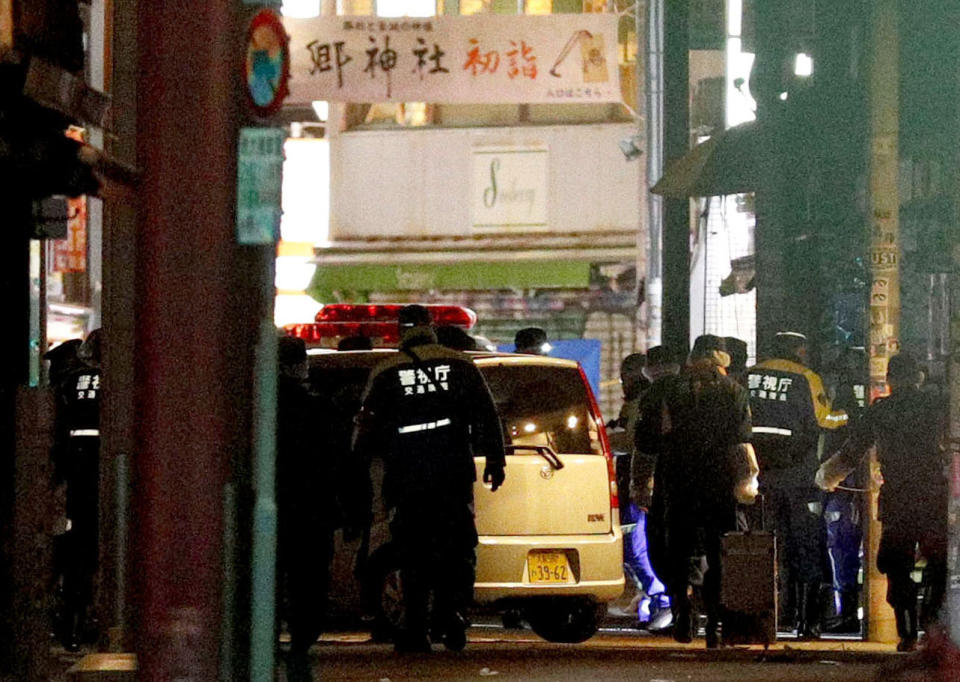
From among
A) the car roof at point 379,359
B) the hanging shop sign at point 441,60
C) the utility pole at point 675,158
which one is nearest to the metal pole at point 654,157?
the utility pole at point 675,158

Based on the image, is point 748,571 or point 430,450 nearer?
point 430,450

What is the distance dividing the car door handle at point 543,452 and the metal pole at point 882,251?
2.60 metres

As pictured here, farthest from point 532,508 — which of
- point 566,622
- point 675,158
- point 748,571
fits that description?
point 675,158

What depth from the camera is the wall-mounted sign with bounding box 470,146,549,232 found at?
29.8 m

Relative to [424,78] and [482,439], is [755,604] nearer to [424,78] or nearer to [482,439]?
[482,439]

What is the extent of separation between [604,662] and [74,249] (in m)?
21.4

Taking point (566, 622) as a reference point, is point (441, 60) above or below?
above

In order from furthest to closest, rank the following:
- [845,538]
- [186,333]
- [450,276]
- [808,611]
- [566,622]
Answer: [450,276] < [845,538] < [808,611] < [566,622] < [186,333]

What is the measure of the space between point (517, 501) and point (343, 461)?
73.2 inches

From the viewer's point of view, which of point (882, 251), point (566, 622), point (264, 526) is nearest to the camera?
point (264, 526)

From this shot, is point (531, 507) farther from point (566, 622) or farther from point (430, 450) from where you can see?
point (566, 622)

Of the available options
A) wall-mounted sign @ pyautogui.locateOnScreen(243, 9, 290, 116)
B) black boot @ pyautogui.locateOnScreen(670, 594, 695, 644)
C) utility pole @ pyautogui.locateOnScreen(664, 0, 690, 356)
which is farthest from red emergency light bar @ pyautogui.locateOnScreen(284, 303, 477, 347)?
wall-mounted sign @ pyautogui.locateOnScreen(243, 9, 290, 116)

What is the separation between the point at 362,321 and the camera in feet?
48.6

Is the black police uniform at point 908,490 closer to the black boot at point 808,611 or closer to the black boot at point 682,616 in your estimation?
the black boot at point 808,611
